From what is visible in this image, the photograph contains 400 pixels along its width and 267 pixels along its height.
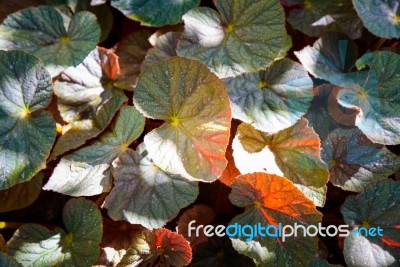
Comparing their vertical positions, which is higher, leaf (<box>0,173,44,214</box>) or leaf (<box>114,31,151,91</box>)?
leaf (<box>114,31,151,91</box>)

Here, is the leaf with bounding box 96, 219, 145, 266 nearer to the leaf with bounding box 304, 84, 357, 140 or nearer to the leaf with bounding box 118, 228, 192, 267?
the leaf with bounding box 118, 228, 192, 267

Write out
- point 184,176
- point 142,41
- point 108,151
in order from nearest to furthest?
point 184,176 < point 108,151 < point 142,41

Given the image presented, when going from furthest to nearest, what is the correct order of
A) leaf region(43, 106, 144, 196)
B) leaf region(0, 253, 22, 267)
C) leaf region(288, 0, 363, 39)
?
leaf region(288, 0, 363, 39) < leaf region(43, 106, 144, 196) < leaf region(0, 253, 22, 267)

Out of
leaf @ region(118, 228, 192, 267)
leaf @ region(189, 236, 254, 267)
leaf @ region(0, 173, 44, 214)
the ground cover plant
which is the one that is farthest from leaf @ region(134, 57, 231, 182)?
leaf @ region(0, 173, 44, 214)

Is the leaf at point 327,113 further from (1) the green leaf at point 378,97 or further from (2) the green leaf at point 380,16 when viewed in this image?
(2) the green leaf at point 380,16

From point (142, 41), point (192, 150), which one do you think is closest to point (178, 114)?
point (192, 150)

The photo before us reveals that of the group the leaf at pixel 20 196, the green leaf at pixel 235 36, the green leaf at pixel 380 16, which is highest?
the green leaf at pixel 235 36

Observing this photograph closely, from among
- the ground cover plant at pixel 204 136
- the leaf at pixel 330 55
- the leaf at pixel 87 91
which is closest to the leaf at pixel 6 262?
the ground cover plant at pixel 204 136

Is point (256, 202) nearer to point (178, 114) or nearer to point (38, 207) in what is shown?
point (178, 114)
